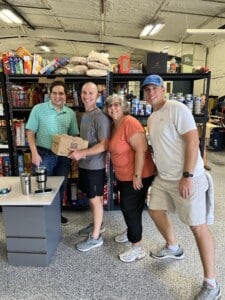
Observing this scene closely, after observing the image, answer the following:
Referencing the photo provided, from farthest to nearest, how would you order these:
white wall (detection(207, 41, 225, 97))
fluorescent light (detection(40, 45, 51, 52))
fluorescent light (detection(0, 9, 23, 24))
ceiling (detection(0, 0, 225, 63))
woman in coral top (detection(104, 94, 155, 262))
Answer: fluorescent light (detection(40, 45, 51, 52)) < white wall (detection(207, 41, 225, 97)) < fluorescent light (detection(0, 9, 23, 24)) < ceiling (detection(0, 0, 225, 63)) < woman in coral top (detection(104, 94, 155, 262))

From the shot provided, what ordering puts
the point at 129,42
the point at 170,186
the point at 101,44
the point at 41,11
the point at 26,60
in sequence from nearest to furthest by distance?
the point at 170,186, the point at 26,60, the point at 41,11, the point at 129,42, the point at 101,44

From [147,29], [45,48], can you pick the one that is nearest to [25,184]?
[147,29]

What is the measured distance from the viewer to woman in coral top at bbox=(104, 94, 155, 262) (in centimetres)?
196

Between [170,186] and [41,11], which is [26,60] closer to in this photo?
[170,186]

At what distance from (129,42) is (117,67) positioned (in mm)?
5703

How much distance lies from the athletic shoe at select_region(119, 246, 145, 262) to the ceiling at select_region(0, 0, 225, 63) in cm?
444

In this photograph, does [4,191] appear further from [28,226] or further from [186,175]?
[186,175]

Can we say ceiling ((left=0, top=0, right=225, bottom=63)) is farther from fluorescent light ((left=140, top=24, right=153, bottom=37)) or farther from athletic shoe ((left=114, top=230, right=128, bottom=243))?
athletic shoe ((left=114, top=230, right=128, bottom=243))

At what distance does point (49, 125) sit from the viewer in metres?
2.53

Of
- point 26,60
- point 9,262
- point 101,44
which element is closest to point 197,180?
point 9,262

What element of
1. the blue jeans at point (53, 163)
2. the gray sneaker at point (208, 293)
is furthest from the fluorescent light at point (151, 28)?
the gray sneaker at point (208, 293)

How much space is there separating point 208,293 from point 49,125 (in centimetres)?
194

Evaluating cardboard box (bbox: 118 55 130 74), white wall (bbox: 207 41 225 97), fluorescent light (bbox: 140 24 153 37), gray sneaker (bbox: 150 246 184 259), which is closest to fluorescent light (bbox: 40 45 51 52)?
fluorescent light (bbox: 140 24 153 37)

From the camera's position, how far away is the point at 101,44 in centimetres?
875
